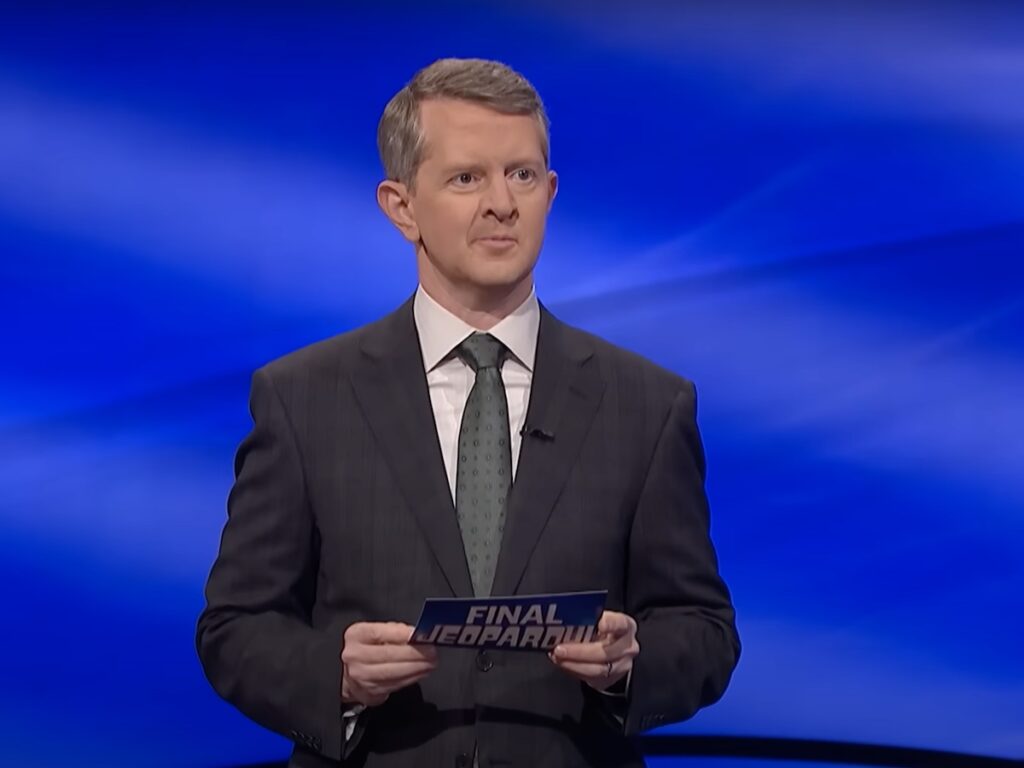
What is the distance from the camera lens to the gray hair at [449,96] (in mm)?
2229

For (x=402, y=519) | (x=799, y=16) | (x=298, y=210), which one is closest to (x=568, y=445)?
(x=402, y=519)

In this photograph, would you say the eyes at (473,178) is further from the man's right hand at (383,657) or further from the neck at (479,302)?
the man's right hand at (383,657)

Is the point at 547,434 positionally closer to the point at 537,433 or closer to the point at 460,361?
the point at 537,433

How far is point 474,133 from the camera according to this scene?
2213 mm

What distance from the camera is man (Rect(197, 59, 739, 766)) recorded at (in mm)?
2094

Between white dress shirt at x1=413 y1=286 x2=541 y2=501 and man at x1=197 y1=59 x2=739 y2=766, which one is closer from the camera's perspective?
man at x1=197 y1=59 x2=739 y2=766

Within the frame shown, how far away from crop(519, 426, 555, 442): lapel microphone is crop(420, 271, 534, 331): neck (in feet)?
0.56

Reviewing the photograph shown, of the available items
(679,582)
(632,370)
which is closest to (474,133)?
(632,370)

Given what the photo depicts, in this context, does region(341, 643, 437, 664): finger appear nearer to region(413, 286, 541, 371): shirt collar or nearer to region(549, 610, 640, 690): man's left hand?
region(549, 610, 640, 690): man's left hand

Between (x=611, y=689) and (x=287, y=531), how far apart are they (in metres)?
0.50

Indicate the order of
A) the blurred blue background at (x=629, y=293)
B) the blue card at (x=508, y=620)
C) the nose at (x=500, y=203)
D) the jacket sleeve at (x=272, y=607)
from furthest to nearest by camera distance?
1. the blurred blue background at (x=629, y=293)
2. the nose at (x=500, y=203)
3. the jacket sleeve at (x=272, y=607)
4. the blue card at (x=508, y=620)

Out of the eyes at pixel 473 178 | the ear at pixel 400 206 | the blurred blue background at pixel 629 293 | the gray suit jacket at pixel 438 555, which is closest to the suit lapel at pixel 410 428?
the gray suit jacket at pixel 438 555

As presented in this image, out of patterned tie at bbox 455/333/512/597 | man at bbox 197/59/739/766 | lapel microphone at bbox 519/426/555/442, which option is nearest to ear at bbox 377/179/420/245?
man at bbox 197/59/739/766

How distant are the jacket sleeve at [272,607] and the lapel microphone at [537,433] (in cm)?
32
